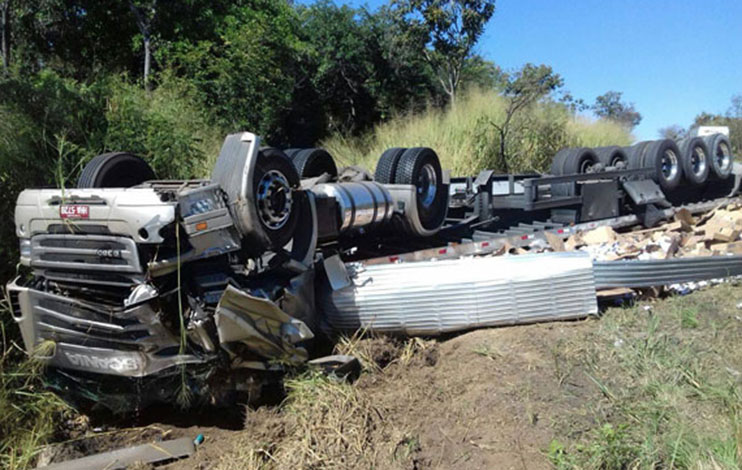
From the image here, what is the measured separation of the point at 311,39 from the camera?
1608 cm

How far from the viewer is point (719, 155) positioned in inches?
358

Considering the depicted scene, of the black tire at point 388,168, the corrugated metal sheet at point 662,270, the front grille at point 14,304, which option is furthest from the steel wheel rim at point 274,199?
the corrugated metal sheet at point 662,270

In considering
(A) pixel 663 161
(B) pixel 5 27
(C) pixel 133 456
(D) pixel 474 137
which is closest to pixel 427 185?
(C) pixel 133 456

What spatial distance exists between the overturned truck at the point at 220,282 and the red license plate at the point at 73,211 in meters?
0.01

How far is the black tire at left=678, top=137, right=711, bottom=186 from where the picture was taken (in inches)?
327

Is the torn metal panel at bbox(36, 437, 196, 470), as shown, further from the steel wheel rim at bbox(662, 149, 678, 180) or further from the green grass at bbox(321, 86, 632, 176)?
the green grass at bbox(321, 86, 632, 176)

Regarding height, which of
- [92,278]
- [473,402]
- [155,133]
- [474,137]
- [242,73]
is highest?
[242,73]

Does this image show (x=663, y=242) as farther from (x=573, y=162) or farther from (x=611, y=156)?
(x=611, y=156)

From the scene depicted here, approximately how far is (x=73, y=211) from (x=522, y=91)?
10.6 meters

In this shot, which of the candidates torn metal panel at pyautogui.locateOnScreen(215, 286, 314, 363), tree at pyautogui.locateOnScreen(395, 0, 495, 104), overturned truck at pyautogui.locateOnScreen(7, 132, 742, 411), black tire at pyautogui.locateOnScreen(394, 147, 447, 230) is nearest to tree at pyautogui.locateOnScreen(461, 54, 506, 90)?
tree at pyautogui.locateOnScreen(395, 0, 495, 104)

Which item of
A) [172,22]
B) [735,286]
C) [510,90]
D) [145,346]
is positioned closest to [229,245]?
[145,346]

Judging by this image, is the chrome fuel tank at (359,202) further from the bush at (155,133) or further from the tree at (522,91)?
the tree at (522,91)

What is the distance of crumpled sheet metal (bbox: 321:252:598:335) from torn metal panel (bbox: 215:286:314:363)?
73 centimetres

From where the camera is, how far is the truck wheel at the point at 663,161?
786 cm
